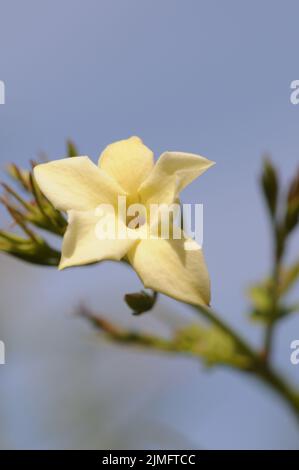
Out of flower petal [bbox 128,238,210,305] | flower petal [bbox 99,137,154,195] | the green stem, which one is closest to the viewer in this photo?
flower petal [bbox 128,238,210,305]

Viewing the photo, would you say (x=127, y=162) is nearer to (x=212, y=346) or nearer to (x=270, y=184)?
A: (x=270, y=184)

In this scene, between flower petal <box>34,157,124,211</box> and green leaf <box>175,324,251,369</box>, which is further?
green leaf <box>175,324,251,369</box>

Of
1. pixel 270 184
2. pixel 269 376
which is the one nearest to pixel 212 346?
pixel 269 376

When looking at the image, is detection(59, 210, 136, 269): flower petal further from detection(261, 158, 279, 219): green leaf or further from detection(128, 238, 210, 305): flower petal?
detection(261, 158, 279, 219): green leaf

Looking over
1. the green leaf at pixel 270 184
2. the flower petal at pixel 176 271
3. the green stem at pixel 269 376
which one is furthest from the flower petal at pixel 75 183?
the green stem at pixel 269 376

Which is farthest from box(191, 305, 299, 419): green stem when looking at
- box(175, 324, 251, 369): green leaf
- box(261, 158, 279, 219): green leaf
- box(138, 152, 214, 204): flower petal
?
box(138, 152, 214, 204): flower petal
